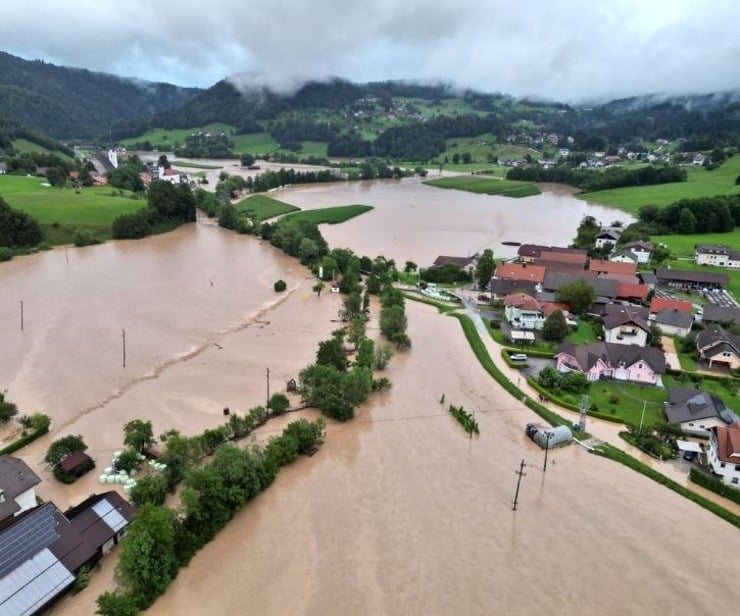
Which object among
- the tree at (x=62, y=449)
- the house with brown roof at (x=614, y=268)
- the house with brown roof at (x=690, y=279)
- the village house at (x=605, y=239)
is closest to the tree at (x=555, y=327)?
the house with brown roof at (x=614, y=268)

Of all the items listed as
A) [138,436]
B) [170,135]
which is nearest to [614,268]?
[138,436]

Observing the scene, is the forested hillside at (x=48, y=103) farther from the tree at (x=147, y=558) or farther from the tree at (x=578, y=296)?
the tree at (x=147, y=558)

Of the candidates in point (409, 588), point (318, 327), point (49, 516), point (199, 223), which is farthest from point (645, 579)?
point (199, 223)

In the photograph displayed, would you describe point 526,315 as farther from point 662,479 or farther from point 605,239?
point 605,239

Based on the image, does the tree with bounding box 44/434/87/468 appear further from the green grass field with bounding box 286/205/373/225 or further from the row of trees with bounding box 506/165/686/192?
the row of trees with bounding box 506/165/686/192

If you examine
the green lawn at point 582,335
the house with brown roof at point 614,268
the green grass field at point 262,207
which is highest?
the house with brown roof at point 614,268

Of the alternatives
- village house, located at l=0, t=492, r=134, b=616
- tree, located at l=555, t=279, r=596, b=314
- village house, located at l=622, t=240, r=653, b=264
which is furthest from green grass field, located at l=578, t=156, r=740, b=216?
village house, located at l=0, t=492, r=134, b=616

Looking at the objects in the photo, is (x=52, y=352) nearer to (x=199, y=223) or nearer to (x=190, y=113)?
(x=199, y=223)

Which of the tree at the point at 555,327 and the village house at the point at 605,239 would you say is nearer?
the tree at the point at 555,327
